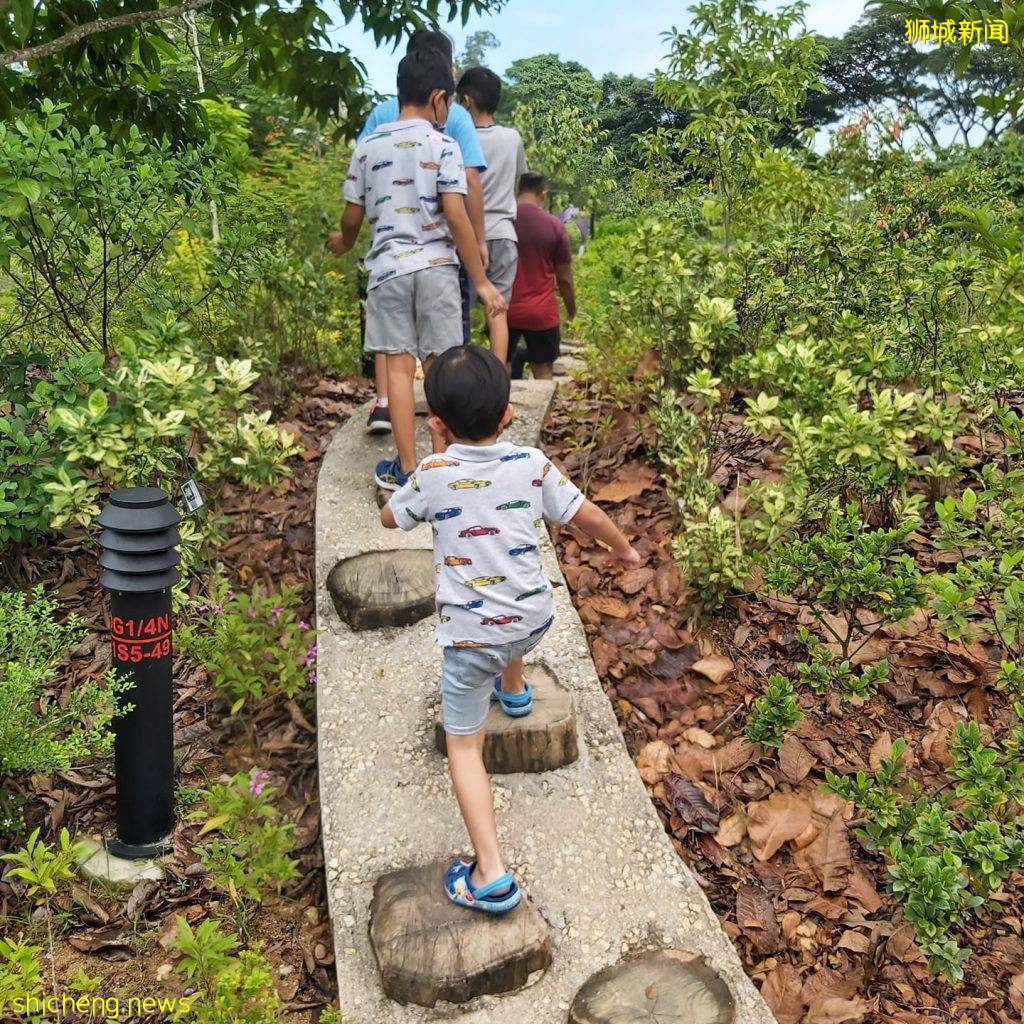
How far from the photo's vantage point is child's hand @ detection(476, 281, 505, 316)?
381 centimetres

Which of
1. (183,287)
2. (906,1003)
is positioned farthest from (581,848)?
(183,287)

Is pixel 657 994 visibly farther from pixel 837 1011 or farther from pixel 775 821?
pixel 775 821

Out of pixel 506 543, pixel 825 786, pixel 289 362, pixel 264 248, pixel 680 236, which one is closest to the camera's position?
pixel 506 543

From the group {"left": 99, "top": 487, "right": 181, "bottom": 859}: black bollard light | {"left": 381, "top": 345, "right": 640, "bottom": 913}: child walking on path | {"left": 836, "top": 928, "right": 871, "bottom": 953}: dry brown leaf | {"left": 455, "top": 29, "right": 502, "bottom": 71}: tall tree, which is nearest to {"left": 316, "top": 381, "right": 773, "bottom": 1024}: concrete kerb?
{"left": 381, "top": 345, "right": 640, "bottom": 913}: child walking on path

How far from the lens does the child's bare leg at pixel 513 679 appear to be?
279 cm

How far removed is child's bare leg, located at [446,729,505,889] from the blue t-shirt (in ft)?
8.31

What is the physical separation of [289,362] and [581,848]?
4.01 metres

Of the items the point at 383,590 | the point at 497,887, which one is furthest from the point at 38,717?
the point at 497,887

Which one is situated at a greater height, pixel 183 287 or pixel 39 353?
pixel 183 287

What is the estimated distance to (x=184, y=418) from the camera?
10.3 ft

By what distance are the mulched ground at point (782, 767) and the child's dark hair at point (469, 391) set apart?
56.3 inches

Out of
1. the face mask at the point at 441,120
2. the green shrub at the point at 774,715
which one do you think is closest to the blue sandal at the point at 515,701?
the green shrub at the point at 774,715

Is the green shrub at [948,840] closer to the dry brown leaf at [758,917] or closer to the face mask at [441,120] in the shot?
the dry brown leaf at [758,917]

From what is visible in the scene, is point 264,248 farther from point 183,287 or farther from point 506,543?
point 506,543
